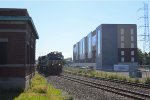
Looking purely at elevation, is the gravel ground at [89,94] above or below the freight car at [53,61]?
below

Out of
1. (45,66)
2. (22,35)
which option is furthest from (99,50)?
(22,35)

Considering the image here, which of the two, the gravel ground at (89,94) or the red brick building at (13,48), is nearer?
the gravel ground at (89,94)

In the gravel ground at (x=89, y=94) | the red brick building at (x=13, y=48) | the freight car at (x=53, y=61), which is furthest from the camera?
the freight car at (x=53, y=61)

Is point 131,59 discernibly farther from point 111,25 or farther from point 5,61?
point 5,61

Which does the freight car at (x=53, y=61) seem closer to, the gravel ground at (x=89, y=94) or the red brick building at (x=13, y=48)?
the gravel ground at (x=89, y=94)

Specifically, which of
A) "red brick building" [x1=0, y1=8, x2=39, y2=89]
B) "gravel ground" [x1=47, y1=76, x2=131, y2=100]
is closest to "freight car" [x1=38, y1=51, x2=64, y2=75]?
"gravel ground" [x1=47, y1=76, x2=131, y2=100]

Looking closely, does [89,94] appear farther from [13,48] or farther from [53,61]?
[53,61]

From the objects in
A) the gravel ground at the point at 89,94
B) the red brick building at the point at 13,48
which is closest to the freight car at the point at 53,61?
the gravel ground at the point at 89,94

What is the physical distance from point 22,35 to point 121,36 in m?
84.5

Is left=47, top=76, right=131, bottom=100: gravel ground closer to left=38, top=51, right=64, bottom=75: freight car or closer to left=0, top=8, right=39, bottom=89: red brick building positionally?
left=0, top=8, right=39, bottom=89: red brick building

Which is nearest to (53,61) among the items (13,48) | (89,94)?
(89,94)

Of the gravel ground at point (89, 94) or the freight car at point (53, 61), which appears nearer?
the gravel ground at point (89, 94)

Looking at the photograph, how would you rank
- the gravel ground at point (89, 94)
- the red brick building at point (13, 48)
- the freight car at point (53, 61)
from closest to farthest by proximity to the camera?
1. the gravel ground at point (89, 94)
2. the red brick building at point (13, 48)
3. the freight car at point (53, 61)

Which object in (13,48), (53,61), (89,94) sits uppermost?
(13,48)
